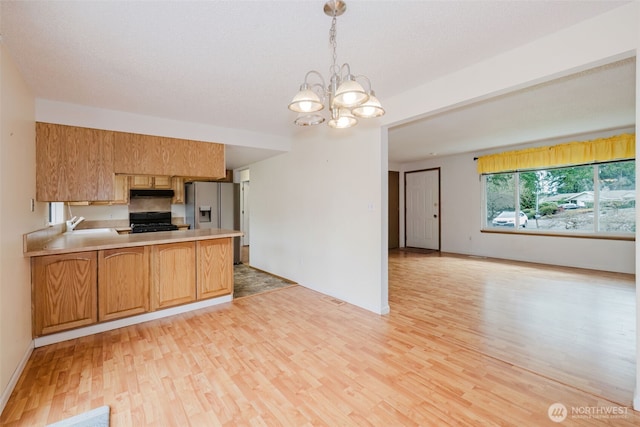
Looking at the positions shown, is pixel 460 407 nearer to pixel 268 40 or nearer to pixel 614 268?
pixel 268 40

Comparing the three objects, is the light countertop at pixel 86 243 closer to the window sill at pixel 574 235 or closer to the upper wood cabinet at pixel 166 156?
the upper wood cabinet at pixel 166 156

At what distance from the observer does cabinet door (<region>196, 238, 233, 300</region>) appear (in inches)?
136

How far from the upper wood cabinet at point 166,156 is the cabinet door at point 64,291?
1.20 meters

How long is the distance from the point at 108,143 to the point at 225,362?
9.22ft

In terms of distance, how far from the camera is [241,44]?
1966 millimetres

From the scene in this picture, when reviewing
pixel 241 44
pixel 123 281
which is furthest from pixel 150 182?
pixel 241 44

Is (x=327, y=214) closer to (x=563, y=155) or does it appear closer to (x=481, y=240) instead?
(x=481, y=240)

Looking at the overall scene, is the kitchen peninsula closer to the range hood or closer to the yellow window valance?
the range hood

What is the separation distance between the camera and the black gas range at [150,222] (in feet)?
17.0

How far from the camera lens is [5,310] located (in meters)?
1.83

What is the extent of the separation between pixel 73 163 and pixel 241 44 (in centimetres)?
245

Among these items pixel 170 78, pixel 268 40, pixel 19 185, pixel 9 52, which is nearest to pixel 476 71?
pixel 268 40

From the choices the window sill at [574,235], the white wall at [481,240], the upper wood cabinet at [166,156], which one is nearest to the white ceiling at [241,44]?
the upper wood cabinet at [166,156]

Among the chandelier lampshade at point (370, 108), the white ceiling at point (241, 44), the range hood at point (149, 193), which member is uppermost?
the white ceiling at point (241, 44)
